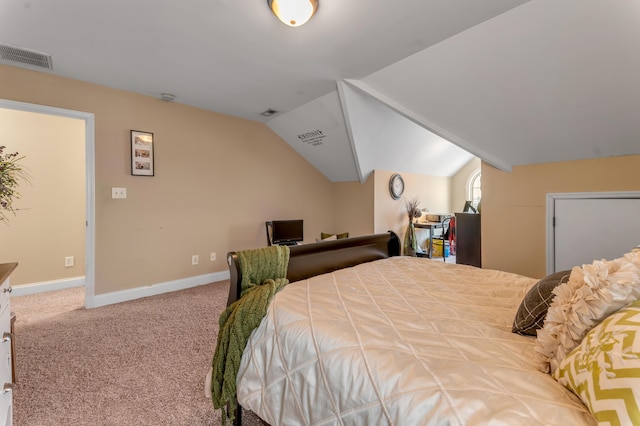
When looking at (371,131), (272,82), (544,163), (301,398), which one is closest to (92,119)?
(272,82)

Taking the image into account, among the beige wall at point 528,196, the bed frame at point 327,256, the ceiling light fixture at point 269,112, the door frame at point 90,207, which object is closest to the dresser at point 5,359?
the bed frame at point 327,256

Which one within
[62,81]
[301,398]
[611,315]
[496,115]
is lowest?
[301,398]

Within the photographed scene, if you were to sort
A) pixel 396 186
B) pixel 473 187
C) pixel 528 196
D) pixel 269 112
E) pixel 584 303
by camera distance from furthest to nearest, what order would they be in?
pixel 473 187, pixel 396 186, pixel 269 112, pixel 528 196, pixel 584 303

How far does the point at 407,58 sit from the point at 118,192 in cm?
332

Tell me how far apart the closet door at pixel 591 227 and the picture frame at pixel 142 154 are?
4398mm

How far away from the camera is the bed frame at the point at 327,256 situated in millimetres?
1386

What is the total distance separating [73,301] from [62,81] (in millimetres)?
2386

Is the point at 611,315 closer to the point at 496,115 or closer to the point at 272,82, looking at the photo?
the point at 496,115

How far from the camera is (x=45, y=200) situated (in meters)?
3.46

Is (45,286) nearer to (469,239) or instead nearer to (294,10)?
(294,10)

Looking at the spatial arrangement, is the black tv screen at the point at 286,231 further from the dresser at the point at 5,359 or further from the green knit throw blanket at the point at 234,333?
the dresser at the point at 5,359

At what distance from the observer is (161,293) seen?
11.2 ft

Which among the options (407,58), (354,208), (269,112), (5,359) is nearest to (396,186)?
(354,208)

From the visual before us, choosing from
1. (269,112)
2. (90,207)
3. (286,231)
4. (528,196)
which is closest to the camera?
(528,196)
